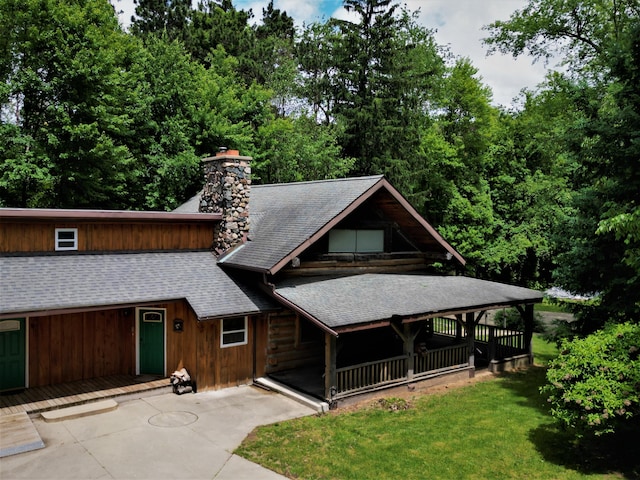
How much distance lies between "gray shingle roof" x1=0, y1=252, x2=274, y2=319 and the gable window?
2.92m

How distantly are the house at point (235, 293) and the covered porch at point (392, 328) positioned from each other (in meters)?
0.05

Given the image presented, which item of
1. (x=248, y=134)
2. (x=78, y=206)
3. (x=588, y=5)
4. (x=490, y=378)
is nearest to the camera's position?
(x=490, y=378)

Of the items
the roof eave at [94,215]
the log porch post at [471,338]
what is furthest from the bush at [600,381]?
the roof eave at [94,215]

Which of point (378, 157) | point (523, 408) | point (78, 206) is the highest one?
point (378, 157)

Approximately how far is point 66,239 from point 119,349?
3295 millimetres

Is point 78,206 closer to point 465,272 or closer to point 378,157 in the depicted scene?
point 378,157

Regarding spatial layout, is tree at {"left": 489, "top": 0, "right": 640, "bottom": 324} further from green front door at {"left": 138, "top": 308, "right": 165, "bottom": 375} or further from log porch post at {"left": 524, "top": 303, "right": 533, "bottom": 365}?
green front door at {"left": 138, "top": 308, "right": 165, "bottom": 375}

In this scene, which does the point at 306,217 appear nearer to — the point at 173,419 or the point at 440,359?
the point at 440,359

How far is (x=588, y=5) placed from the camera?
73.4 ft

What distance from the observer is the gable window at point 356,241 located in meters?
16.0

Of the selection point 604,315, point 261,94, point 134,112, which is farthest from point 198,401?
point 261,94

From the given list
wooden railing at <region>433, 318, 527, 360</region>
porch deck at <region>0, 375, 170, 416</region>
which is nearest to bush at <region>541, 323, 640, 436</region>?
wooden railing at <region>433, 318, 527, 360</region>

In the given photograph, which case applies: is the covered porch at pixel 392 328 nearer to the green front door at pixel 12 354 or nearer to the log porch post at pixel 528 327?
the log porch post at pixel 528 327

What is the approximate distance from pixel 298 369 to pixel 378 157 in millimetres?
21192
